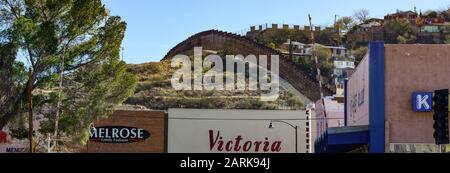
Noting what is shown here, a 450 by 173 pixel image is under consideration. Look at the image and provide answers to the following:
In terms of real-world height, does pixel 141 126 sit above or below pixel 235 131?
above

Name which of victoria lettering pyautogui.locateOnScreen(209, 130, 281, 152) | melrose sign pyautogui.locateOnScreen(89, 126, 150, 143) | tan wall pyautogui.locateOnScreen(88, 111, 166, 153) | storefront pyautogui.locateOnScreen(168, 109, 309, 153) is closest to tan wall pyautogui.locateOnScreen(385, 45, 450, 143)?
storefront pyautogui.locateOnScreen(168, 109, 309, 153)

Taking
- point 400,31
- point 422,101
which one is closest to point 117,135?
point 422,101

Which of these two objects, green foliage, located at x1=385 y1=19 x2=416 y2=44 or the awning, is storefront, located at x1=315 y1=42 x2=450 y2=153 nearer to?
the awning

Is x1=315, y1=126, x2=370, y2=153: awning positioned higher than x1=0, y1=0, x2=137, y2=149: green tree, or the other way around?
x1=0, y1=0, x2=137, y2=149: green tree

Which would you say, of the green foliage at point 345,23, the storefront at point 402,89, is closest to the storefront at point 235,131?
the storefront at point 402,89

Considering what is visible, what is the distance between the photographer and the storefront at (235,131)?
61.0 metres

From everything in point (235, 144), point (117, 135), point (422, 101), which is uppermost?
point (422, 101)

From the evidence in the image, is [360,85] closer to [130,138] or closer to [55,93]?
[55,93]

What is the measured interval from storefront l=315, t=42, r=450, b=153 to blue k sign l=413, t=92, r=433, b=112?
166 mm

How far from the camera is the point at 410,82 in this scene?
28.2m

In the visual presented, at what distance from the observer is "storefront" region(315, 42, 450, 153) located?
27906mm

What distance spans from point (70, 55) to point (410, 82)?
1328cm

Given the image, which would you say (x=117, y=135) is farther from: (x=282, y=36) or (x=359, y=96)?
(x=282, y=36)
